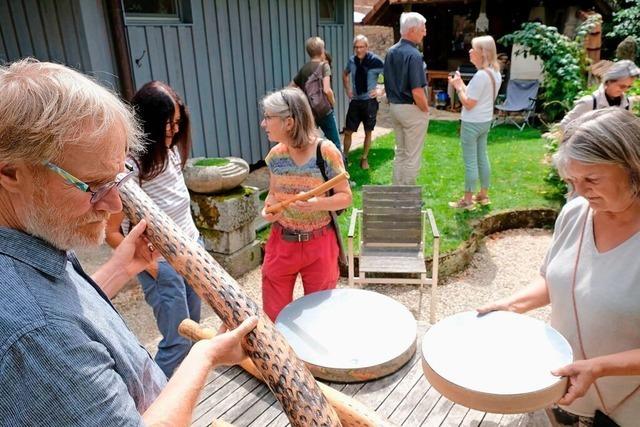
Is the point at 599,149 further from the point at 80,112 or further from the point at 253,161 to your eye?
the point at 253,161

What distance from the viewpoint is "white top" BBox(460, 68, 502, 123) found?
520 cm

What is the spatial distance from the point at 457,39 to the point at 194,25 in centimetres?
1151

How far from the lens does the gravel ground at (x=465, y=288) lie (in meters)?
4.03

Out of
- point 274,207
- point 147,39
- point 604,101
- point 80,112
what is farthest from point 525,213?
point 80,112

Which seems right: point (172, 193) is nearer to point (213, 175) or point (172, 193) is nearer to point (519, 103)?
point (213, 175)

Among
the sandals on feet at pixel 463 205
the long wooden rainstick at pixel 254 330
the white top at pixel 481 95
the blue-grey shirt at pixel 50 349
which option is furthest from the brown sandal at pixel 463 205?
the blue-grey shirt at pixel 50 349

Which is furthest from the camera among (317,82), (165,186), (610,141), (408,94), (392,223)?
(317,82)

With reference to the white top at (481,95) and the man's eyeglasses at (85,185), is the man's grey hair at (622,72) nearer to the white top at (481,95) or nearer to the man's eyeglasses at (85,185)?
the white top at (481,95)

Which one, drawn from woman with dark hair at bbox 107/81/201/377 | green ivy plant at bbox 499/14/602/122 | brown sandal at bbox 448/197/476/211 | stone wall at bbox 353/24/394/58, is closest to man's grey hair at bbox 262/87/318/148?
woman with dark hair at bbox 107/81/201/377

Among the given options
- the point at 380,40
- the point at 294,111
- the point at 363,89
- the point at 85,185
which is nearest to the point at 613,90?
the point at 294,111

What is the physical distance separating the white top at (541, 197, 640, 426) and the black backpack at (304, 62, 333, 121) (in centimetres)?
514

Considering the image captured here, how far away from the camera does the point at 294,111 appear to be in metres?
2.68

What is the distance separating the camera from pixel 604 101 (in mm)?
4207

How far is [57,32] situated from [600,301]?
532 centimetres
